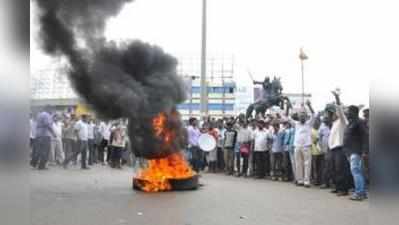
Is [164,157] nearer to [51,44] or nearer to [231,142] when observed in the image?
[51,44]

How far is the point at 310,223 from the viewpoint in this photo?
6.83m

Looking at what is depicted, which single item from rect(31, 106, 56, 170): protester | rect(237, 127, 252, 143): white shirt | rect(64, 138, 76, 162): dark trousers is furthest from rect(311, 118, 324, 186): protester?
rect(64, 138, 76, 162): dark trousers

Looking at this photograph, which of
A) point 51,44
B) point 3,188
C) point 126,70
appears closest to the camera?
point 3,188

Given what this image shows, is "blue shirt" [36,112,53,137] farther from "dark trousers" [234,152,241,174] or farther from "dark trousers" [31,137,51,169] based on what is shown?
"dark trousers" [234,152,241,174]

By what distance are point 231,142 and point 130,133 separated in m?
4.46

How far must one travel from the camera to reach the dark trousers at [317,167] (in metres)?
11.6

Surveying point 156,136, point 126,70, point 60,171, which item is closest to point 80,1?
point 126,70

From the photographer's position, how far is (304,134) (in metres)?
11.6

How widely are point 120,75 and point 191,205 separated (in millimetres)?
3842

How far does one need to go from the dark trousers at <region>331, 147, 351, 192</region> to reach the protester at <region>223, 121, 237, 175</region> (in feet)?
16.4

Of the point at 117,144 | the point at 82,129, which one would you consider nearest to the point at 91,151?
the point at 117,144

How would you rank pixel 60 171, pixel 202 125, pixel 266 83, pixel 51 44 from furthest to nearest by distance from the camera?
1. pixel 266 83
2. pixel 202 125
3. pixel 60 171
4. pixel 51 44

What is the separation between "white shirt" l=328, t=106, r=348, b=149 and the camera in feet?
32.2

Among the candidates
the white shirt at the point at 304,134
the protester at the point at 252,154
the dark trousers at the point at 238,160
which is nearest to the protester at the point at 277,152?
the protester at the point at 252,154
